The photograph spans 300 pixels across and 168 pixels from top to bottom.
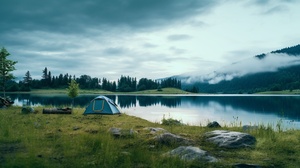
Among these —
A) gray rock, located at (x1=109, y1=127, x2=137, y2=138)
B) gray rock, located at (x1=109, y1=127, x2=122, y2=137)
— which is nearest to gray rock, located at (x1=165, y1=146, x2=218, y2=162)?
gray rock, located at (x1=109, y1=127, x2=137, y2=138)

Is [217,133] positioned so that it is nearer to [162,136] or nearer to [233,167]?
[162,136]

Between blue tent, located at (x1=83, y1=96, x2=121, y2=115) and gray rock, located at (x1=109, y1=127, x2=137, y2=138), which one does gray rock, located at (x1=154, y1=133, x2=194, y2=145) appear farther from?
blue tent, located at (x1=83, y1=96, x2=121, y2=115)

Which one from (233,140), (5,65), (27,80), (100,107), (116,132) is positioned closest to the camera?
(233,140)

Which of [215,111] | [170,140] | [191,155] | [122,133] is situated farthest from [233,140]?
[215,111]

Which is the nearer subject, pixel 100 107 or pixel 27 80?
pixel 100 107

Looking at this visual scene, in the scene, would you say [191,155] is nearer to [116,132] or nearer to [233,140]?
[233,140]

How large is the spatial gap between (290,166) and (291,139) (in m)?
4.91

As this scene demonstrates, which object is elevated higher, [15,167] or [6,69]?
[6,69]

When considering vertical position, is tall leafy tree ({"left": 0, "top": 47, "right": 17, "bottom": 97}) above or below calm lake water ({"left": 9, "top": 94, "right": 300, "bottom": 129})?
→ above

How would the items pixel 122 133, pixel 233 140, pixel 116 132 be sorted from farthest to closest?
pixel 116 132 → pixel 122 133 → pixel 233 140

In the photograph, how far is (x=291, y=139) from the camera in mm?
14422

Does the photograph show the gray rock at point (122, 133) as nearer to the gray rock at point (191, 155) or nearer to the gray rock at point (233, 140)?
the gray rock at point (233, 140)

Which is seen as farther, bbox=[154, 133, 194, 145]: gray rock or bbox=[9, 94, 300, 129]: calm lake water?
bbox=[9, 94, 300, 129]: calm lake water

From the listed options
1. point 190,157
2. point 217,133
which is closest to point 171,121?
point 217,133
